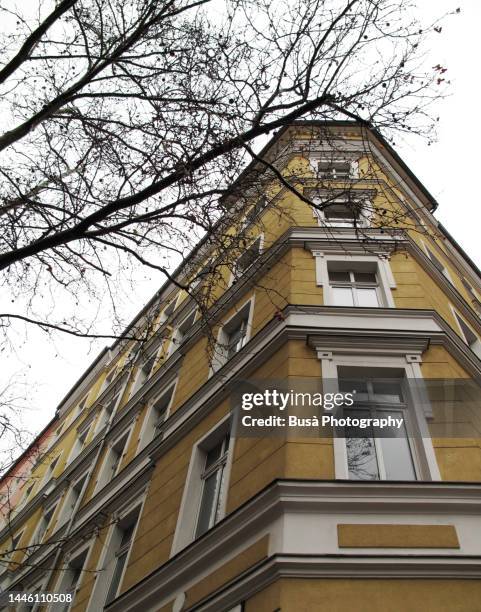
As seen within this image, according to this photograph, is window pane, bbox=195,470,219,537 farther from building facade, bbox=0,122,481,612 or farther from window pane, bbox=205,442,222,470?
window pane, bbox=205,442,222,470

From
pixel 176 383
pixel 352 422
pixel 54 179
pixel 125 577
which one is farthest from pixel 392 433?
pixel 176 383

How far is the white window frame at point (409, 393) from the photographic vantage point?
6848 millimetres

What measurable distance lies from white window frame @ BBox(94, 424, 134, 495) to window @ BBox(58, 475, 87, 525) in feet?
4.90

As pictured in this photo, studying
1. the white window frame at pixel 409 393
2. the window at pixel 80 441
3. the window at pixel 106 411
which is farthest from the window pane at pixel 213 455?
the window at pixel 80 441

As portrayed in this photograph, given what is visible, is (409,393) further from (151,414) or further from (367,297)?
(151,414)

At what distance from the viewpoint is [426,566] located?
5602 millimetres

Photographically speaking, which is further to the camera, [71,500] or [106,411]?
[106,411]

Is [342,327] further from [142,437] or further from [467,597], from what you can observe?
[142,437]

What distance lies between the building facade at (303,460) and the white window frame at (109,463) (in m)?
0.06

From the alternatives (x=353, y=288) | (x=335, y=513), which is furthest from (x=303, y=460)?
(x=353, y=288)

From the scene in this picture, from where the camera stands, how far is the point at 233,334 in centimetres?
1199

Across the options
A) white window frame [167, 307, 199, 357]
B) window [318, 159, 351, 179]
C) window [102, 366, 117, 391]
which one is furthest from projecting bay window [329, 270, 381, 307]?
window [102, 366, 117, 391]

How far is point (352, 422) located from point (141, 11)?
6.56 meters

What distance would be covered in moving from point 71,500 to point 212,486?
9981 millimetres
